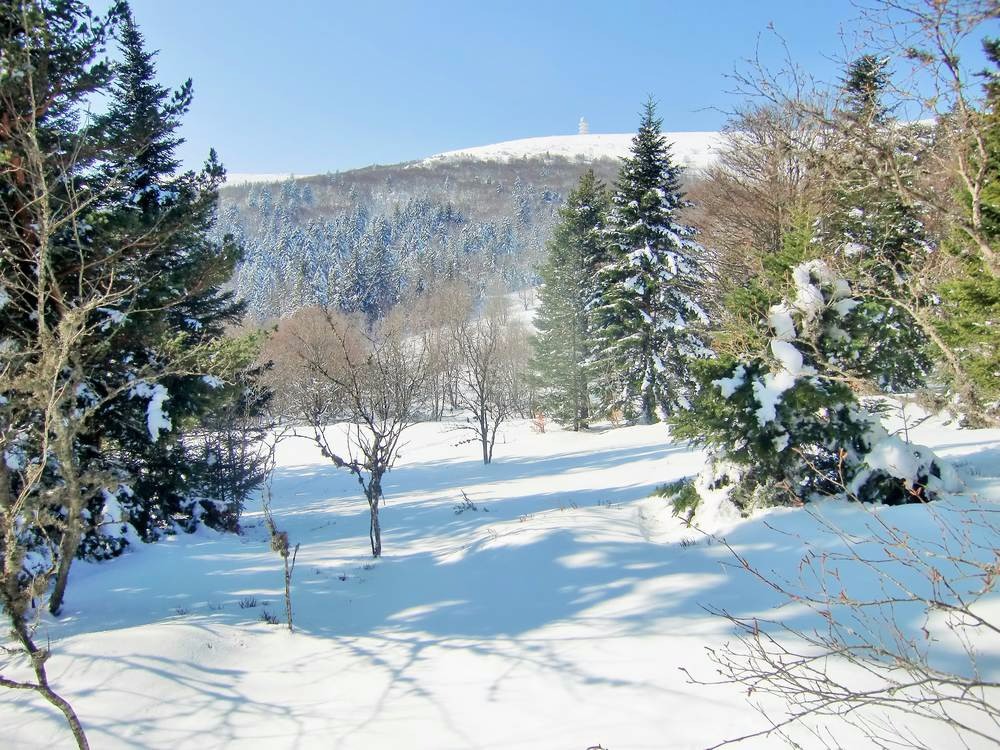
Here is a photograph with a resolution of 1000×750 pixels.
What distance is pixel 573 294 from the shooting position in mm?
27906

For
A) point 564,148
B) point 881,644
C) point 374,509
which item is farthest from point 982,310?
point 564,148

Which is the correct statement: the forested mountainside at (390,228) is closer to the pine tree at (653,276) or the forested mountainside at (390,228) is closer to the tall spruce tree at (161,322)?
the pine tree at (653,276)

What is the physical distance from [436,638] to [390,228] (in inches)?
4428

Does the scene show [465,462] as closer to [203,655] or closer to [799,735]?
[203,655]

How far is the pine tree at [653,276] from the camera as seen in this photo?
840 inches

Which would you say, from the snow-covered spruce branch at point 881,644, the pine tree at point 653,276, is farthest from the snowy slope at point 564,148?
the snow-covered spruce branch at point 881,644

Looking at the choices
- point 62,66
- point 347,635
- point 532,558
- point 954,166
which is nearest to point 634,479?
point 532,558

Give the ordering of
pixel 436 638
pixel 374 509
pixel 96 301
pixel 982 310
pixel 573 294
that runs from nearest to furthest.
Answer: pixel 96 301 → pixel 436 638 → pixel 982 310 → pixel 374 509 → pixel 573 294

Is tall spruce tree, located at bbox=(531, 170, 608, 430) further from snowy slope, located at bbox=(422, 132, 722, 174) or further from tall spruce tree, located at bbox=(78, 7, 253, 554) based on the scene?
snowy slope, located at bbox=(422, 132, 722, 174)

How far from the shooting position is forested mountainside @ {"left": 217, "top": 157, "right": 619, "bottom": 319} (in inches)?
Result: 2859

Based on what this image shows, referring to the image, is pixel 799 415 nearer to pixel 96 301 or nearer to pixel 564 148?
pixel 96 301

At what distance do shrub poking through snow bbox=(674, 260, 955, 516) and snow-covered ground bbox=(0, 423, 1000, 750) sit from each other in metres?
0.61

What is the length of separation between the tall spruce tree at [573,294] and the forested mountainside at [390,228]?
27.8m

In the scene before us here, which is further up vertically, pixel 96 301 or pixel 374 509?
pixel 96 301
